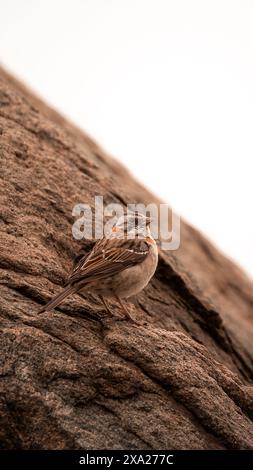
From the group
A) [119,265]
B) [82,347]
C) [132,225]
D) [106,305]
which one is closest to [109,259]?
[119,265]

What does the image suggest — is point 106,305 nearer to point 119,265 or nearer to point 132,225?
point 119,265

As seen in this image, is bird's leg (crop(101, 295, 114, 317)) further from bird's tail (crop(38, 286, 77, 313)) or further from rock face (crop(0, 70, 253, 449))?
bird's tail (crop(38, 286, 77, 313))

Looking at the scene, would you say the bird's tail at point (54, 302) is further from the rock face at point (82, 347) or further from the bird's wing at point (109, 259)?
the bird's wing at point (109, 259)

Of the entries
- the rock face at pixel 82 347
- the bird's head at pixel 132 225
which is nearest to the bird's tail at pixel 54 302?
the rock face at pixel 82 347

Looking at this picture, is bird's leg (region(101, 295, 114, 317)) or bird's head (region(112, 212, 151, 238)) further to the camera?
bird's head (region(112, 212, 151, 238))

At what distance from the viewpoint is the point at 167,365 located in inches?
326

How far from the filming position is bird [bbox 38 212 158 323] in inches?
351

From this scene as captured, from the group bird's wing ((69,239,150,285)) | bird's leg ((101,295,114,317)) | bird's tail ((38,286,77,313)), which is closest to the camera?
bird's tail ((38,286,77,313))

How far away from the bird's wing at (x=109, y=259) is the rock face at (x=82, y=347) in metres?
0.44

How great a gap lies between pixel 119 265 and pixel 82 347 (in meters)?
1.65

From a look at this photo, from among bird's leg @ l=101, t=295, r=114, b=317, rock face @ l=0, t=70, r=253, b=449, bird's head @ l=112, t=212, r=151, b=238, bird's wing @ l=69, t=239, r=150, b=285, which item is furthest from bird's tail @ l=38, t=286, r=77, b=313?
bird's head @ l=112, t=212, r=151, b=238

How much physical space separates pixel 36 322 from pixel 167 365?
165 centimetres

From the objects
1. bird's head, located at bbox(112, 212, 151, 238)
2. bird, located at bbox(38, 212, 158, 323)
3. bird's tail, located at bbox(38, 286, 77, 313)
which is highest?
bird's head, located at bbox(112, 212, 151, 238)

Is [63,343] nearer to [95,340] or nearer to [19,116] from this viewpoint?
[95,340]
